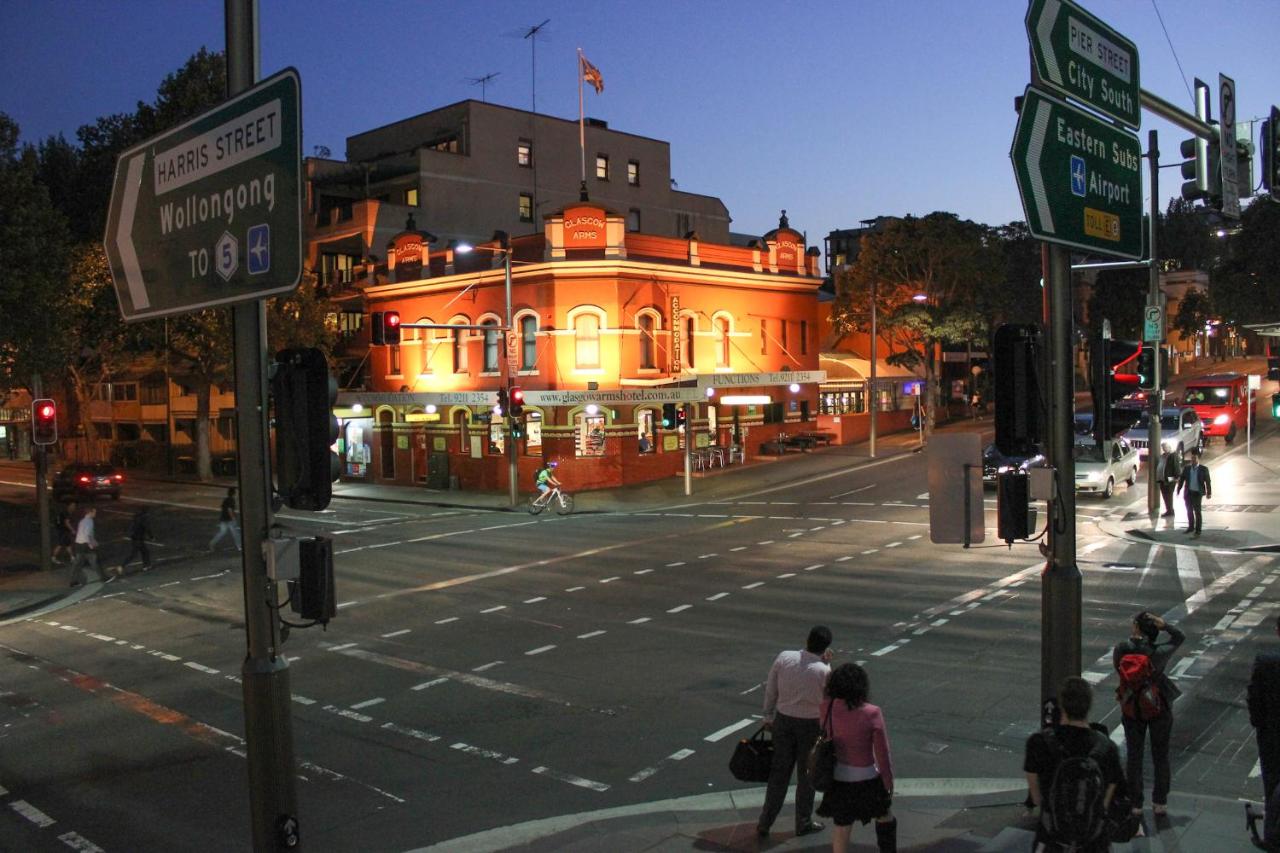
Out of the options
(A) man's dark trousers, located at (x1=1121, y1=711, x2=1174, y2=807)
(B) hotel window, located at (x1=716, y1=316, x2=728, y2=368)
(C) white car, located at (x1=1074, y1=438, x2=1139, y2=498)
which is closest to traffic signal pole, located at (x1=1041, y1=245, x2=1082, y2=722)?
(A) man's dark trousers, located at (x1=1121, y1=711, x2=1174, y2=807)

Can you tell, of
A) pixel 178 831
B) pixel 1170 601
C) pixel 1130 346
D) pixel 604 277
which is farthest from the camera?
pixel 604 277

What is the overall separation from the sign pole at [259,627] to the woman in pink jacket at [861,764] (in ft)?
10.6

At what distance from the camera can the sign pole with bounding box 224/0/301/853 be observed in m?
5.82

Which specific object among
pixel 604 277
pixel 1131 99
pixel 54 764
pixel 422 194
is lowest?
pixel 54 764

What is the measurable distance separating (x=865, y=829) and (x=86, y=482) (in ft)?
130

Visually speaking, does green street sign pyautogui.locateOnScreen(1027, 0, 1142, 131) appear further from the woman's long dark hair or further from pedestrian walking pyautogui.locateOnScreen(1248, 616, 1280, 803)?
the woman's long dark hair

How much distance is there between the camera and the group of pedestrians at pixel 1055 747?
19.1 feet

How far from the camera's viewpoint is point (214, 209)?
234 inches

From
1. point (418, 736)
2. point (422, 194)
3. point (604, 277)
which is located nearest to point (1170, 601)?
point (418, 736)

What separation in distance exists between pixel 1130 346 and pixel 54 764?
33.6 ft

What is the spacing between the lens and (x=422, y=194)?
53781 mm

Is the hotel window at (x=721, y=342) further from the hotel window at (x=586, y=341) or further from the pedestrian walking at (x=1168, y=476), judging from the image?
the pedestrian walking at (x=1168, y=476)

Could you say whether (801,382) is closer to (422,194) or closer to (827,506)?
(827,506)

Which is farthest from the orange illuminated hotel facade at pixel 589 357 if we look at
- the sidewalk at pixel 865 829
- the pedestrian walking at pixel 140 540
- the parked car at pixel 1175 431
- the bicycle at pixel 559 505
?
the sidewalk at pixel 865 829
